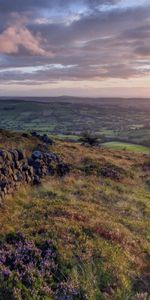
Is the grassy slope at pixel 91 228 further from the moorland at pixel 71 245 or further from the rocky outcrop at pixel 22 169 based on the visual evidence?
the rocky outcrop at pixel 22 169

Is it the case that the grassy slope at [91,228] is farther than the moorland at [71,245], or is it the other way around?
the grassy slope at [91,228]

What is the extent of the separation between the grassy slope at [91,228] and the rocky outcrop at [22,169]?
2.19ft

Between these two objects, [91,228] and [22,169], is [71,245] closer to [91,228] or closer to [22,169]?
[91,228]

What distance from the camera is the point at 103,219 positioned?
51.8 feet

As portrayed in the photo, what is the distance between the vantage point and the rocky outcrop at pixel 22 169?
18119mm

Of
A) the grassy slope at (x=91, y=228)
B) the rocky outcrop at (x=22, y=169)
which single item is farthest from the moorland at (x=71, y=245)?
the rocky outcrop at (x=22, y=169)

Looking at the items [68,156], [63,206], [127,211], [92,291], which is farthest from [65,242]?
[68,156]

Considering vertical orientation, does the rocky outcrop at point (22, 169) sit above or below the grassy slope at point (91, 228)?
above

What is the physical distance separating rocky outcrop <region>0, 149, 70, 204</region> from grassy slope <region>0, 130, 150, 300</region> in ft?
2.19

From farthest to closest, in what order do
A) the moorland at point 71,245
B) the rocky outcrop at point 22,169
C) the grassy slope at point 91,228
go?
the rocky outcrop at point 22,169, the grassy slope at point 91,228, the moorland at point 71,245

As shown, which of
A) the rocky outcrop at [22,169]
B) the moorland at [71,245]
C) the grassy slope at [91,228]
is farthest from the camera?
the rocky outcrop at [22,169]

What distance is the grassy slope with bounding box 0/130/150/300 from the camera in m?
10.7

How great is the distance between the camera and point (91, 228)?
46.1 ft

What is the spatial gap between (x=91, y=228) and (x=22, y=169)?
8.64 metres
